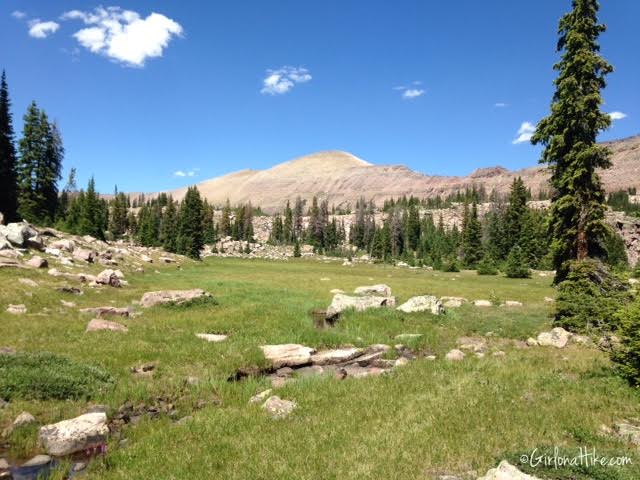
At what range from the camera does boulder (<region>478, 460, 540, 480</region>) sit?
228 inches

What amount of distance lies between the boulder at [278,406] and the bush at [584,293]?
1262 centimetres

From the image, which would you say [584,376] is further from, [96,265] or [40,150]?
[40,150]

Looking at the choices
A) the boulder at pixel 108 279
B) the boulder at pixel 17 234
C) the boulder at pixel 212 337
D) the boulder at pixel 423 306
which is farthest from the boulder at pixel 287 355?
the boulder at pixel 17 234

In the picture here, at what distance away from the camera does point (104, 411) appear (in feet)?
33.0

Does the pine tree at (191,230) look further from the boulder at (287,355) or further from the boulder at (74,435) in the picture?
the boulder at (74,435)

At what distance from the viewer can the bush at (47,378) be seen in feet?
34.0

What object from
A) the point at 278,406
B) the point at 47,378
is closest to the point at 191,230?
the point at 47,378

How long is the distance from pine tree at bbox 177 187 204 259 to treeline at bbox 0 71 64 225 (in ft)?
81.3

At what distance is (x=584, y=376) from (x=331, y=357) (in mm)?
8119

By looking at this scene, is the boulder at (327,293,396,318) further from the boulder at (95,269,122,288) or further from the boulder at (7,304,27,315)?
the boulder at (95,269,122,288)

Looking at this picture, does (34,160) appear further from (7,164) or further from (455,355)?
(455,355)

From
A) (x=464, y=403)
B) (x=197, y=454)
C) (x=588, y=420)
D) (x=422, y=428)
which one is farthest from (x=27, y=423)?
(x=588, y=420)

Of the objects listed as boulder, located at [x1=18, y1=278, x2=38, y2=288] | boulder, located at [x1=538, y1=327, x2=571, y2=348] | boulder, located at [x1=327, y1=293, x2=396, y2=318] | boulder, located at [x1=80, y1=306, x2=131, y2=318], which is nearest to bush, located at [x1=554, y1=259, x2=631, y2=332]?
boulder, located at [x1=538, y1=327, x2=571, y2=348]

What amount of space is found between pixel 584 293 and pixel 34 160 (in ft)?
290
